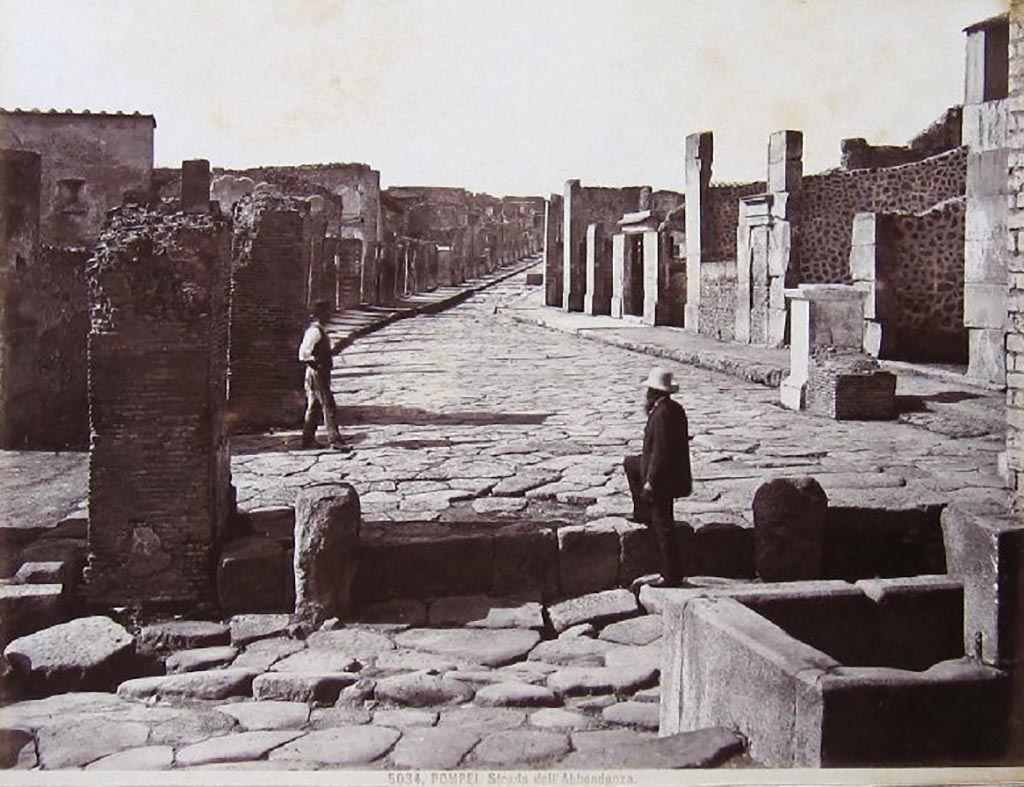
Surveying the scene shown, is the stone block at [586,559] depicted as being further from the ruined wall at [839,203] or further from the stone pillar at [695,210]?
the ruined wall at [839,203]

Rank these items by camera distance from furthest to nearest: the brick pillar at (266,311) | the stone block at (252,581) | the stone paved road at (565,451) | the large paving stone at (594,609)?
the brick pillar at (266,311)
the stone paved road at (565,451)
the stone block at (252,581)
the large paving stone at (594,609)

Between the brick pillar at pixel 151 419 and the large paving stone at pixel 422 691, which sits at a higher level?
the brick pillar at pixel 151 419

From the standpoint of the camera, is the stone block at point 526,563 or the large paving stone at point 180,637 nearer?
the large paving stone at point 180,637

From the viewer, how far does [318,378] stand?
9414 millimetres

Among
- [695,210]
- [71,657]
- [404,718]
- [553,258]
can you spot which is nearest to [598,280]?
[553,258]

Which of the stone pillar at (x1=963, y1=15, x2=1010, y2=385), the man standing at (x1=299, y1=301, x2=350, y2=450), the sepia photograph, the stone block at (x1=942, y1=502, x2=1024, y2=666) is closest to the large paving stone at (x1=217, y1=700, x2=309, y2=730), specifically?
the sepia photograph

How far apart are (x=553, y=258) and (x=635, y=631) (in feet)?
81.6

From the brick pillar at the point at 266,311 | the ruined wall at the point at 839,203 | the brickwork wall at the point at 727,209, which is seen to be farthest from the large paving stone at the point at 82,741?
the brickwork wall at the point at 727,209

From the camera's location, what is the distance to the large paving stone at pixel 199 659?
5.64 m

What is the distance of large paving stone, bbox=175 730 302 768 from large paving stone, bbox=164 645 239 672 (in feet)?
3.12

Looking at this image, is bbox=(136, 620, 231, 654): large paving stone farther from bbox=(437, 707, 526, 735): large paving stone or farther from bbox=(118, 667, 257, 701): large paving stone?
bbox=(437, 707, 526, 735): large paving stone

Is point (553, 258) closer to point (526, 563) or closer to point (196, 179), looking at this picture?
point (196, 179)

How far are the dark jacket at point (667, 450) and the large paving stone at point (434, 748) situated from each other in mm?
1920

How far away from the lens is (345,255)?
82.7 feet
